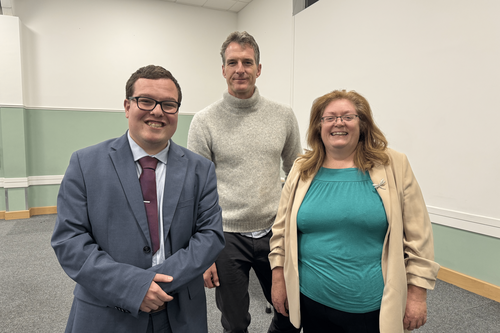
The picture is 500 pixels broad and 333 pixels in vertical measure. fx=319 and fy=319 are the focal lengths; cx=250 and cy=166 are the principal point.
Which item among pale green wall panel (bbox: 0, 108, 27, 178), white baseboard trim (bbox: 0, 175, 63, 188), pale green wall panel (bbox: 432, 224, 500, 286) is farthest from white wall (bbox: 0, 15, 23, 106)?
pale green wall panel (bbox: 432, 224, 500, 286)

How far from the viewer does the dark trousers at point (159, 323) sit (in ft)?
3.21

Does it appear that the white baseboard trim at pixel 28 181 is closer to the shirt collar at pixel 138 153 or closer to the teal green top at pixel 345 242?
the shirt collar at pixel 138 153

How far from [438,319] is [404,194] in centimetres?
157

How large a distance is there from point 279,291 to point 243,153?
608 millimetres

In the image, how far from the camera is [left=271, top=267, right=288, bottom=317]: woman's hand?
50.7 inches

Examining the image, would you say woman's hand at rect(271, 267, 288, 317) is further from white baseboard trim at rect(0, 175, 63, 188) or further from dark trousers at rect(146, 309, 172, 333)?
white baseboard trim at rect(0, 175, 63, 188)

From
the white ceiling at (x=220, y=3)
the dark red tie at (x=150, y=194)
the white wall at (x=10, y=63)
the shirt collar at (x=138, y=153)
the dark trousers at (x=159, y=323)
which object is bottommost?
the dark trousers at (x=159, y=323)

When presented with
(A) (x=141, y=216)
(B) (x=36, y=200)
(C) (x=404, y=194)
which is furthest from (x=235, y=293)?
(B) (x=36, y=200)

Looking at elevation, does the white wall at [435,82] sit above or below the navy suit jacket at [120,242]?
above

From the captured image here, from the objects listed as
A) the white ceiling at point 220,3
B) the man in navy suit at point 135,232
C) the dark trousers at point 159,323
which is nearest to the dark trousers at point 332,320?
the man in navy suit at point 135,232

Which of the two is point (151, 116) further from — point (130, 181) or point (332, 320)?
point (332, 320)

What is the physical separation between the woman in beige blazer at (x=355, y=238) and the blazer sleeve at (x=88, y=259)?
22.8 inches

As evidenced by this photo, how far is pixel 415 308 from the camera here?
3.56 ft

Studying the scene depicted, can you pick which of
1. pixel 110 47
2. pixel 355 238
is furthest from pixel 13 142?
pixel 355 238
